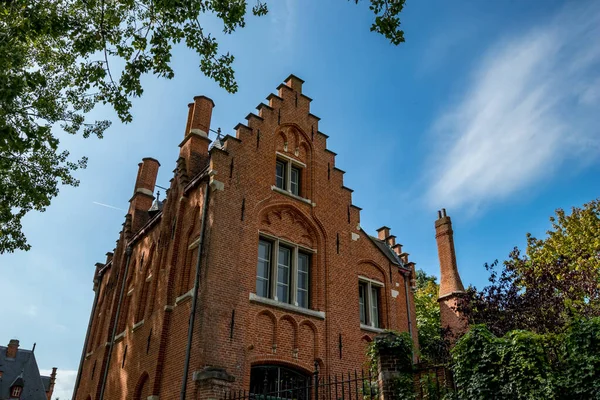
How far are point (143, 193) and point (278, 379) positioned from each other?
490 inches

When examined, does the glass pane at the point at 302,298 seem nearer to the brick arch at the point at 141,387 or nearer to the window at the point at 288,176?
the window at the point at 288,176

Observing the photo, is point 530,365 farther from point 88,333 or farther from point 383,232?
point 88,333

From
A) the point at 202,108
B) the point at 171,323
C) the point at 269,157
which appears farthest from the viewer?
the point at 202,108

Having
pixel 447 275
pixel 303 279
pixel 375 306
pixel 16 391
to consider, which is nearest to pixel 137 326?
pixel 303 279

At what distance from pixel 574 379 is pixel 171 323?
10.5 m

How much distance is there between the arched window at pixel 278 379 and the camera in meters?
13.4

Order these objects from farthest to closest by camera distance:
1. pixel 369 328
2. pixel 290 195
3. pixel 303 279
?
pixel 369 328, pixel 290 195, pixel 303 279

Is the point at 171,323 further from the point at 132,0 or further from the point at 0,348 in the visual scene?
the point at 0,348

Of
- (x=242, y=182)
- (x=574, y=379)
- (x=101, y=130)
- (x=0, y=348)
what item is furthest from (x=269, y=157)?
(x=0, y=348)

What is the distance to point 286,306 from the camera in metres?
14.5

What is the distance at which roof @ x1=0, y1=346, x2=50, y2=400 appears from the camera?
43000 mm

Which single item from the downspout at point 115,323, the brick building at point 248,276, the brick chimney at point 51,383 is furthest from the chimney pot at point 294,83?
the brick chimney at point 51,383

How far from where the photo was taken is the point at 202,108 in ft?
59.0

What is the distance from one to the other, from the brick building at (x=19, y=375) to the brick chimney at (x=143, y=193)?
1223 inches
